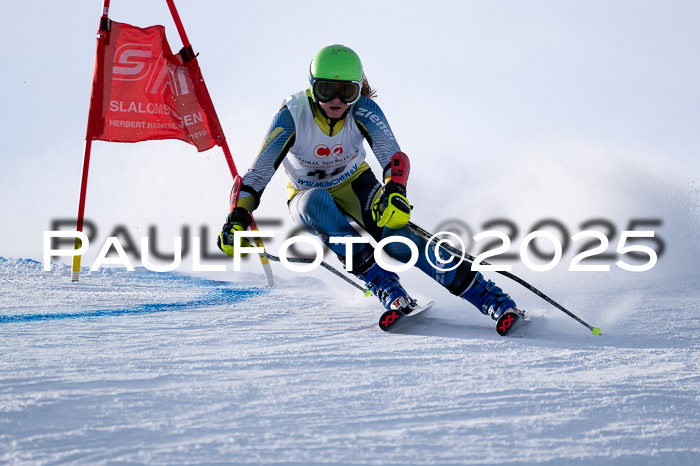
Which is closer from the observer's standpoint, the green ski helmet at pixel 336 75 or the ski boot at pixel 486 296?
the ski boot at pixel 486 296

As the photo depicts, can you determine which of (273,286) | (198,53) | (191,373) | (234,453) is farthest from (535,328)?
(198,53)

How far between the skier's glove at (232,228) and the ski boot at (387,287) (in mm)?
702

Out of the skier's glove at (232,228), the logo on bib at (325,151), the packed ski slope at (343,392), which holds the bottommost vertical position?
the packed ski slope at (343,392)

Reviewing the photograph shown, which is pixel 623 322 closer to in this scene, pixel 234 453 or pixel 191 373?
pixel 191 373

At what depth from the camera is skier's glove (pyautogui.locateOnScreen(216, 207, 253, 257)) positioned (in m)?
3.32

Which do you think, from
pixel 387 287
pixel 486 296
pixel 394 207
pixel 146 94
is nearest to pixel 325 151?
pixel 394 207

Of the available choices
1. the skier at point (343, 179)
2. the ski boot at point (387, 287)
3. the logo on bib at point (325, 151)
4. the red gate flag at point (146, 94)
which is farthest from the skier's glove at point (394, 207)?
the red gate flag at point (146, 94)

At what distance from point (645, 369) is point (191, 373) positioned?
1.60 metres

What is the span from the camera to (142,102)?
591 cm

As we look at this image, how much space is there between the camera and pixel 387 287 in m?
3.28

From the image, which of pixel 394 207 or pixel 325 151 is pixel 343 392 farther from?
pixel 325 151

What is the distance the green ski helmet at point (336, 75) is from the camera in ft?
10.9

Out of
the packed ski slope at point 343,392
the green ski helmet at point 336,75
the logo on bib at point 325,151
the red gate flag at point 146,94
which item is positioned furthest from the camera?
the red gate flag at point 146,94

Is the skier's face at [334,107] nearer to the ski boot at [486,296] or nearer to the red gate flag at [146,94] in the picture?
the ski boot at [486,296]
